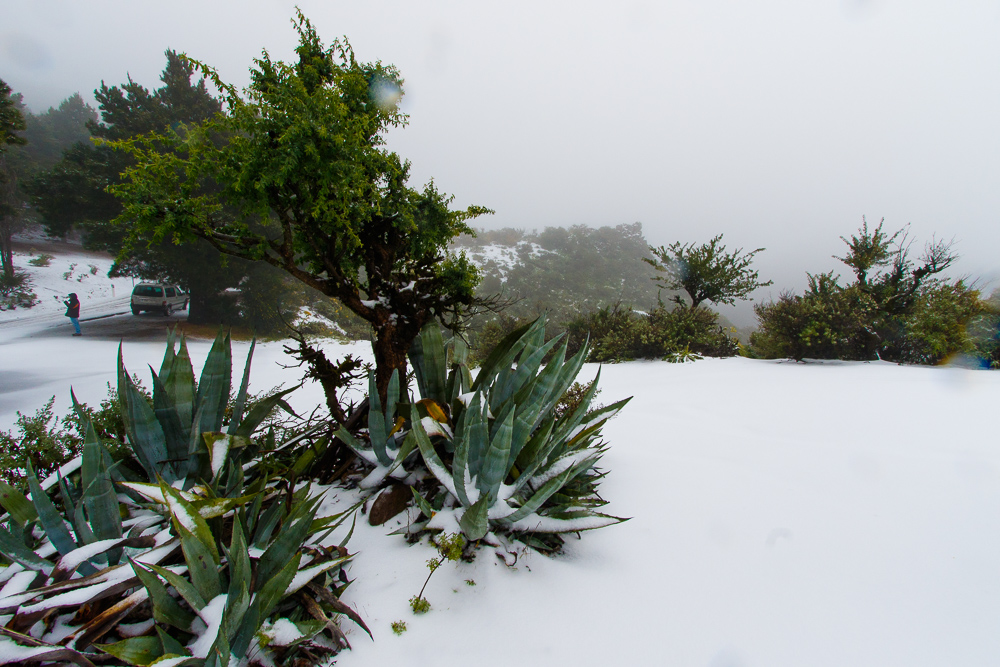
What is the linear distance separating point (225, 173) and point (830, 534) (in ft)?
15.0

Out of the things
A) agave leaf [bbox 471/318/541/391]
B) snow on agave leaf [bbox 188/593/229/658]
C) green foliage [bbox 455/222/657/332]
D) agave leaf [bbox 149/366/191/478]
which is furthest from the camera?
green foliage [bbox 455/222/657/332]

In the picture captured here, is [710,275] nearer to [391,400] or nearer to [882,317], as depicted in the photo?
[882,317]

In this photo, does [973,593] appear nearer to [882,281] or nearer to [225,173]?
[225,173]

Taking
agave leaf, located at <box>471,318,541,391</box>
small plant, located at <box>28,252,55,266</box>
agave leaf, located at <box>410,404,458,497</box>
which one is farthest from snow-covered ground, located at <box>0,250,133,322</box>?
agave leaf, located at <box>410,404,458,497</box>

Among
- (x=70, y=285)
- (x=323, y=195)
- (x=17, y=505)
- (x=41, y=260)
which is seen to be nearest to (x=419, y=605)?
(x=17, y=505)

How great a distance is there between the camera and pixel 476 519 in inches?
64.7

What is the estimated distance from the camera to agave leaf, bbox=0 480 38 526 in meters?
1.48

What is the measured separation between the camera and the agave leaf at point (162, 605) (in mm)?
1151

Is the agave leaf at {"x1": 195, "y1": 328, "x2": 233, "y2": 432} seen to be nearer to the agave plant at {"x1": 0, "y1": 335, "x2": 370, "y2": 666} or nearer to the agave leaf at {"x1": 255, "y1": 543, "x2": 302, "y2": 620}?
the agave plant at {"x1": 0, "y1": 335, "x2": 370, "y2": 666}

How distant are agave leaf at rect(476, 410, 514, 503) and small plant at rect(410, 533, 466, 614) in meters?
0.25

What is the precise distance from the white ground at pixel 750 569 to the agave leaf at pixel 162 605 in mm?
580

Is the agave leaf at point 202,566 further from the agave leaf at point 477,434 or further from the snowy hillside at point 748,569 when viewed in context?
the agave leaf at point 477,434

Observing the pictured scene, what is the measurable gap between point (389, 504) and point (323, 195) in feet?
7.11

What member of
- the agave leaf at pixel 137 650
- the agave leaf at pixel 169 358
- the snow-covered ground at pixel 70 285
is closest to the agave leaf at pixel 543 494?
the agave leaf at pixel 137 650
